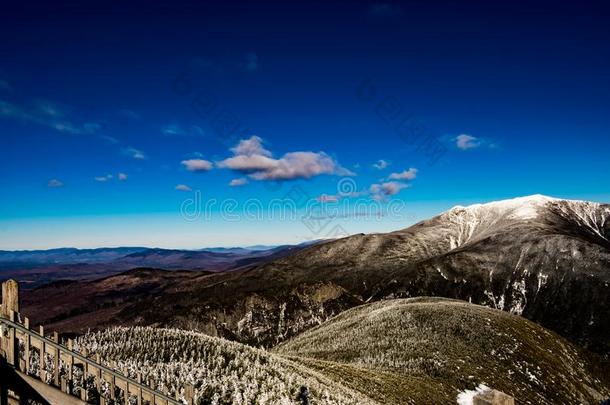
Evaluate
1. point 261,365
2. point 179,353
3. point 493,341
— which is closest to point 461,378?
point 493,341

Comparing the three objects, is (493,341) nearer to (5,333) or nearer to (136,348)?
(136,348)

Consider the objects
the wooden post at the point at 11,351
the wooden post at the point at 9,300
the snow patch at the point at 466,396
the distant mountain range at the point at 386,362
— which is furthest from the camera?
the snow patch at the point at 466,396

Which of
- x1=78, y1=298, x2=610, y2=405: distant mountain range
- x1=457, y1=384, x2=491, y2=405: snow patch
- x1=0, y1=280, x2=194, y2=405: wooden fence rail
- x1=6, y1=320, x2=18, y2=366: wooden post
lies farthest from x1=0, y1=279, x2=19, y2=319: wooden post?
x1=457, y1=384, x2=491, y2=405: snow patch

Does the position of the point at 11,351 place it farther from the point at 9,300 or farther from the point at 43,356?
the point at 9,300

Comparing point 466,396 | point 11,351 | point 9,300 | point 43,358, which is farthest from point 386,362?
point 9,300

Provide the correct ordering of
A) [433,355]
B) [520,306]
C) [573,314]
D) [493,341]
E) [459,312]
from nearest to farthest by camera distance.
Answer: [433,355] < [493,341] < [459,312] < [573,314] < [520,306]

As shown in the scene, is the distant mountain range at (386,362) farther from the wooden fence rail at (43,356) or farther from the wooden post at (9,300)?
the wooden post at (9,300)

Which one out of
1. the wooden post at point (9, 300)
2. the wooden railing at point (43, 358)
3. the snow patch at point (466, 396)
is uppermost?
the wooden post at point (9, 300)

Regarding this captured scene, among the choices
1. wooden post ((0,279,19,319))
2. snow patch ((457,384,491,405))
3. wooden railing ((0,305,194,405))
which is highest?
wooden post ((0,279,19,319))

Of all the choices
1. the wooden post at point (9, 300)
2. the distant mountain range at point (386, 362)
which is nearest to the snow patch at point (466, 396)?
the distant mountain range at point (386, 362)

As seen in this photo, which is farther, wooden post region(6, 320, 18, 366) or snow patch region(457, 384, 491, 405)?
snow patch region(457, 384, 491, 405)

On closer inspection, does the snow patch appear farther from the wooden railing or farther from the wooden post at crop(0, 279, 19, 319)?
the wooden post at crop(0, 279, 19, 319)
